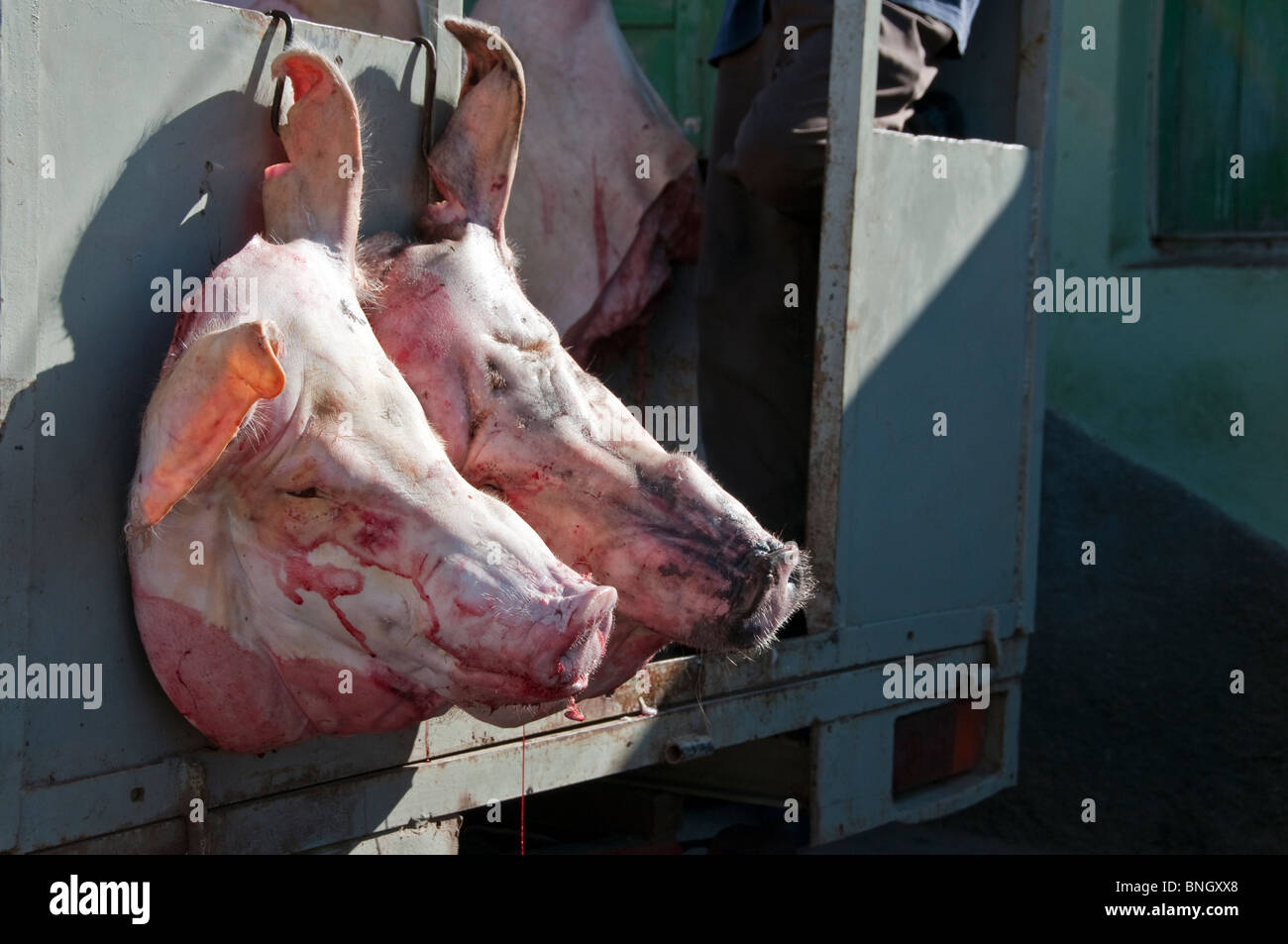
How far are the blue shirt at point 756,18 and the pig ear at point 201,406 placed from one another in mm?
2070

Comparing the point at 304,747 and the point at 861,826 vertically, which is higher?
the point at 304,747

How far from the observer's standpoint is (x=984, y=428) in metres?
3.52

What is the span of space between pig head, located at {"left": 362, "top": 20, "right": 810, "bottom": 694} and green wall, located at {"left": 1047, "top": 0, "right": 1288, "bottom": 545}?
3.52m

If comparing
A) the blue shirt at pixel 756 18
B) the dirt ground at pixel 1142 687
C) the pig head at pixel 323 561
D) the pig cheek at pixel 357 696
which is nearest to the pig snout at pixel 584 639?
the pig head at pixel 323 561

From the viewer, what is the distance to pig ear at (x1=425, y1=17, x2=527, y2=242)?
2.37m

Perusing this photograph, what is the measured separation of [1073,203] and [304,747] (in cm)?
423

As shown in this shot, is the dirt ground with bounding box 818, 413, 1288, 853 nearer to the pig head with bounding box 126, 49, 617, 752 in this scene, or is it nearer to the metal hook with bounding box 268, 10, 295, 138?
the pig head with bounding box 126, 49, 617, 752

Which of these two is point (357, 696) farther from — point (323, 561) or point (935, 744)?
point (935, 744)

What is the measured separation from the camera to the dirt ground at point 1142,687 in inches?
188

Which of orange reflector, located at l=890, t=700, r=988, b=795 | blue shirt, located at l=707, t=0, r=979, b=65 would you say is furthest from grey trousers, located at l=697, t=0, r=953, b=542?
orange reflector, located at l=890, t=700, r=988, b=795

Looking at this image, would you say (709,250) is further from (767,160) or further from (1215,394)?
(1215,394)

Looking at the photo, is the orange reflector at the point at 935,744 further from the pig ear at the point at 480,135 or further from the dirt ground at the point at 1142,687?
the pig ear at the point at 480,135

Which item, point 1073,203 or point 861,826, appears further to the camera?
point 1073,203

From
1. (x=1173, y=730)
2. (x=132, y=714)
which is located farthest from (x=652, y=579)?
(x=1173, y=730)
